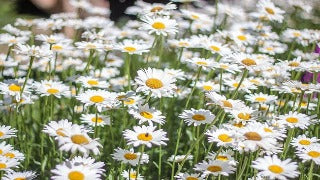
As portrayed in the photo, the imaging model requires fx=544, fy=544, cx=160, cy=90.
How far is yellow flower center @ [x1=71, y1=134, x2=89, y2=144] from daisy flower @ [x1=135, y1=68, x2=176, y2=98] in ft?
1.29

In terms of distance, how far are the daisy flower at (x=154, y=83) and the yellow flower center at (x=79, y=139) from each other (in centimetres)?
39

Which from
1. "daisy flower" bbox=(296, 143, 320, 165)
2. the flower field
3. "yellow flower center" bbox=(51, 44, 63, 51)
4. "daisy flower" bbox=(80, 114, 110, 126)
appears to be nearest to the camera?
the flower field

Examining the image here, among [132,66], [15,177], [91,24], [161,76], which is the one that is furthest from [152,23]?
[132,66]

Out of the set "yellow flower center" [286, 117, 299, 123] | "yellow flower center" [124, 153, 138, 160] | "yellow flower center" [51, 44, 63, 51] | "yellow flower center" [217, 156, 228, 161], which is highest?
"yellow flower center" [51, 44, 63, 51]

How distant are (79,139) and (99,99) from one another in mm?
542

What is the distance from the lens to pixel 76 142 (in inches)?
63.9

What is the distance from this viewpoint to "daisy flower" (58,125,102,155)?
1582 mm

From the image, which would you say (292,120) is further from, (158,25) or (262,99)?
(158,25)

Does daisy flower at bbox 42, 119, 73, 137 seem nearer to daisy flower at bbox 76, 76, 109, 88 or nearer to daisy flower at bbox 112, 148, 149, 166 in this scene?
daisy flower at bbox 112, 148, 149, 166

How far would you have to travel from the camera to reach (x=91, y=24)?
10.8 feet

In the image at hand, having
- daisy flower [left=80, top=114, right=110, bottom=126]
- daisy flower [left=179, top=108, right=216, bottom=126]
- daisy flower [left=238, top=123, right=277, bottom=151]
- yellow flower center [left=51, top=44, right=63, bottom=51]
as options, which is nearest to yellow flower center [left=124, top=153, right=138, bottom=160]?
daisy flower [left=179, top=108, right=216, bottom=126]

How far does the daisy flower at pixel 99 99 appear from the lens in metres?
2.11

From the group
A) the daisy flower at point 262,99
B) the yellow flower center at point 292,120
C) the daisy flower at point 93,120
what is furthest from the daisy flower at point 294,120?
the daisy flower at point 93,120

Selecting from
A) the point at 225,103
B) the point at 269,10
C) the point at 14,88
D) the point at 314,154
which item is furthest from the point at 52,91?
the point at 269,10
